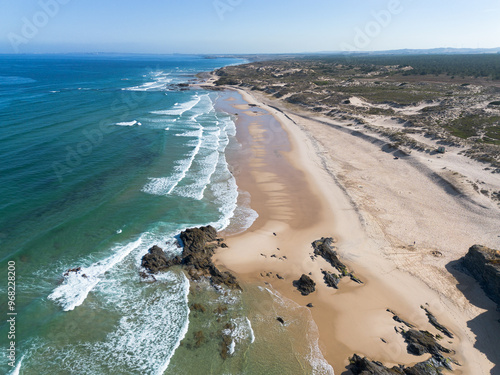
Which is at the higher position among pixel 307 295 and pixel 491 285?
pixel 491 285

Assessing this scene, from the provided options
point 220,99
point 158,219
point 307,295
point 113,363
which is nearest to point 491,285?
point 307,295

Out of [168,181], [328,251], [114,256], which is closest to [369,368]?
[328,251]

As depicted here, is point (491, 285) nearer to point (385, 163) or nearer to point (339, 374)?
point (339, 374)

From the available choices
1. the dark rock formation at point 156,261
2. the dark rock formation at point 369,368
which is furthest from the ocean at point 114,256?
the dark rock formation at point 369,368

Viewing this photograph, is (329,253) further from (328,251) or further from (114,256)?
(114,256)

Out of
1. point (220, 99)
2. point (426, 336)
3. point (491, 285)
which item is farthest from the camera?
point (220, 99)

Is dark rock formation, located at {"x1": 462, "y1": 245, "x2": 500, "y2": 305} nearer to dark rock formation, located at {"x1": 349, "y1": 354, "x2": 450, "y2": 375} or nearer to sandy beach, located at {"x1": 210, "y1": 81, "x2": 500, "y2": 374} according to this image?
sandy beach, located at {"x1": 210, "y1": 81, "x2": 500, "y2": 374}

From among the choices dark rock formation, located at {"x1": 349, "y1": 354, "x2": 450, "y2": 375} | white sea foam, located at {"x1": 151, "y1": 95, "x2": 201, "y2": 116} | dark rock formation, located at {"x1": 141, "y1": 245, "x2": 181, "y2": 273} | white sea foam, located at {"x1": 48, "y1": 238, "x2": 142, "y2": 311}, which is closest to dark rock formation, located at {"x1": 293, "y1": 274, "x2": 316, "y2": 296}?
dark rock formation, located at {"x1": 349, "y1": 354, "x2": 450, "y2": 375}
